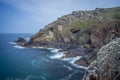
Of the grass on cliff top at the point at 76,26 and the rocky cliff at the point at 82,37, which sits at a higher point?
the grass on cliff top at the point at 76,26

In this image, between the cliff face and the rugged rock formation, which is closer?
the rugged rock formation

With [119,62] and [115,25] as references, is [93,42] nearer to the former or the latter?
[115,25]

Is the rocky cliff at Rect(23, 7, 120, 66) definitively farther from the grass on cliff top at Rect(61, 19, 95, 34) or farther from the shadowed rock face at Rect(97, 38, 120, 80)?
the shadowed rock face at Rect(97, 38, 120, 80)

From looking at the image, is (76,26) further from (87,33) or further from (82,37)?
(87,33)

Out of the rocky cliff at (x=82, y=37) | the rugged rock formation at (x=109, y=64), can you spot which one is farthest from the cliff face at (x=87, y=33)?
the rugged rock formation at (x=109, y=64)

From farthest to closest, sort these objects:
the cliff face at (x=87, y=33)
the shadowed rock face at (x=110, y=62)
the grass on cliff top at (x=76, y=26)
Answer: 1. the grass on cliff top at (x=76, y=26)
2. the cliff face at (x=87, y=33)
3. the shadowed rock face at (x=110, y=62)

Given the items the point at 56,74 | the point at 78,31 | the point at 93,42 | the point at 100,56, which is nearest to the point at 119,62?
the point at 100,56

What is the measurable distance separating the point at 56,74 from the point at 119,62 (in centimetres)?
4740

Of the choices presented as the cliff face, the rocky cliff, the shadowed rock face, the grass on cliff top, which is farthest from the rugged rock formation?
the grass on cliff top

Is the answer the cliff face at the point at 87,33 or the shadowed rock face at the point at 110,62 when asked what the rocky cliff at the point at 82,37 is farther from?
the shadowed rock face at the point at 110,62

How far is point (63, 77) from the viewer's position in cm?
5431

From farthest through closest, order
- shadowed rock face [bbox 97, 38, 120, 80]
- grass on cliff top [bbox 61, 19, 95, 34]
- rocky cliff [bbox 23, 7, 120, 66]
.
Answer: grass on cliff top [bbox 61, 19, 95, 34] < rocky cliff [bbox 23, 7, 120, 66] < shadowed rock face [bbox 97, 38, 120, 80]

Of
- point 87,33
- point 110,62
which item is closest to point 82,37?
point 87,33

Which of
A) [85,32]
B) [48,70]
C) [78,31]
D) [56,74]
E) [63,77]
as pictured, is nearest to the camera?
[63,77]
